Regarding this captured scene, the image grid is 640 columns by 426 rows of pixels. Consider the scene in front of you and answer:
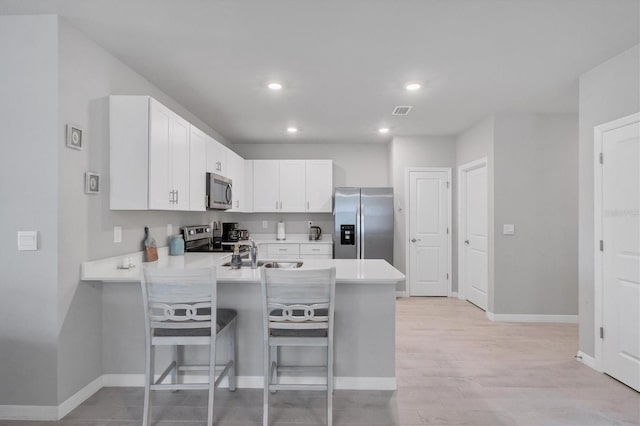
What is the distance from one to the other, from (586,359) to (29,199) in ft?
14.5

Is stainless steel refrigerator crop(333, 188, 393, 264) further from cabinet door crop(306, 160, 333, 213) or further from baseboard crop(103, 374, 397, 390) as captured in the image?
baseboard crop(103, 374, 397, 390)

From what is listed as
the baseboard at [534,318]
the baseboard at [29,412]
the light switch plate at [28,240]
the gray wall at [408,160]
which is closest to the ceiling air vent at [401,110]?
the gray wall at [408,160]

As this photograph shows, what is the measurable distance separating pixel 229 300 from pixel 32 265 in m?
1.24

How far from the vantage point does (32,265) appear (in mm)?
2188

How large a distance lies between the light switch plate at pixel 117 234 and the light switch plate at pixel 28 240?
554 millimetres

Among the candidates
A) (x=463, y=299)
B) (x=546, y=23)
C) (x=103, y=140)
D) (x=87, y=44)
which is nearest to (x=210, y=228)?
(x=103, y=140)

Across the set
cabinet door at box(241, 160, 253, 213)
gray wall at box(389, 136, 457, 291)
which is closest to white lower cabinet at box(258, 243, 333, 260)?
cabinet door at box(241, 160, 253, 213)

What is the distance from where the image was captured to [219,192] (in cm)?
403

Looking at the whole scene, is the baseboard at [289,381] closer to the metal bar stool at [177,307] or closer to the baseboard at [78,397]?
the baseboard at [78,397]

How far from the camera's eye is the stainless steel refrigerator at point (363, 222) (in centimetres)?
521

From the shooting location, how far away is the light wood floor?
2.20 meters

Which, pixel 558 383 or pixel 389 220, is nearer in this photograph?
pixel 558 383

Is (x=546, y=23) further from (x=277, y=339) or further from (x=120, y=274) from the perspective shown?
(x=120, y=274)

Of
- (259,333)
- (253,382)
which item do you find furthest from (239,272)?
(253,382)
